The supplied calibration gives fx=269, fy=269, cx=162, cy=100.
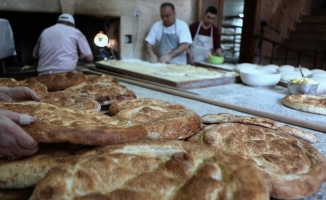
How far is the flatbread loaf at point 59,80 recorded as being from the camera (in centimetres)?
261

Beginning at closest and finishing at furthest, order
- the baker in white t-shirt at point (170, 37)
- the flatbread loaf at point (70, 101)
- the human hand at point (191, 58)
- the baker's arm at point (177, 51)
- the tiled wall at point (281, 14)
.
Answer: the flatbread loaf at point (70, 101) < the baker's arm at point (177, 51) < the baker in white t-shirt at point (170, 37) < the human hand at point (191, 58) < the tiled wall at point (281, 14)

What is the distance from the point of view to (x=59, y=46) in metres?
3.88

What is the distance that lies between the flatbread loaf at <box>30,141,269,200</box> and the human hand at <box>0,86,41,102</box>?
86 centimetres

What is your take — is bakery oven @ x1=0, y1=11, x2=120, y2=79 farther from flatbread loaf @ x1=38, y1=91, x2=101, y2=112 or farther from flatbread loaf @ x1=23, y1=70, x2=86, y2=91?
flatbread loaf @ x1=38, y1=91, x2=101, y2=112

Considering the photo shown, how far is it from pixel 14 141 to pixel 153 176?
0.57m

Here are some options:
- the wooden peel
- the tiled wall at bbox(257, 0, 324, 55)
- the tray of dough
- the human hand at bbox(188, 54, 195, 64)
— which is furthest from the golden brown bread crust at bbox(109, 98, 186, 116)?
the tiled wall at bbox(257, 0, 324, 55)

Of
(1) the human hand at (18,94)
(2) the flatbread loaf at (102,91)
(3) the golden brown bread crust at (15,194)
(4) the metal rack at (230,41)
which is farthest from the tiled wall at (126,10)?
(4) the metal rack at (230,41)

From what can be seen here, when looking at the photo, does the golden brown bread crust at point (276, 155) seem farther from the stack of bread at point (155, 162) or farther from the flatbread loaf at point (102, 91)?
the flatbread loaf at point (102, 91)

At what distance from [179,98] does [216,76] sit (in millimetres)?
1146

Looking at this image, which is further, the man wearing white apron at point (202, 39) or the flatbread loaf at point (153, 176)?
the man wearing white apron at point (202, 39)

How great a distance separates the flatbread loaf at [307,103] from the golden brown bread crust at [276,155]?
1.05 meters

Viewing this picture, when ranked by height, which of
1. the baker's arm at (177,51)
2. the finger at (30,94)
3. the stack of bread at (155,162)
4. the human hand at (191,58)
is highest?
the baker's arm at (177,51)

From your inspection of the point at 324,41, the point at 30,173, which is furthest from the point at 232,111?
the point at 324,41

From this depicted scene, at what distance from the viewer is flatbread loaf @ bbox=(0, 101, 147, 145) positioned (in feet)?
3.66
